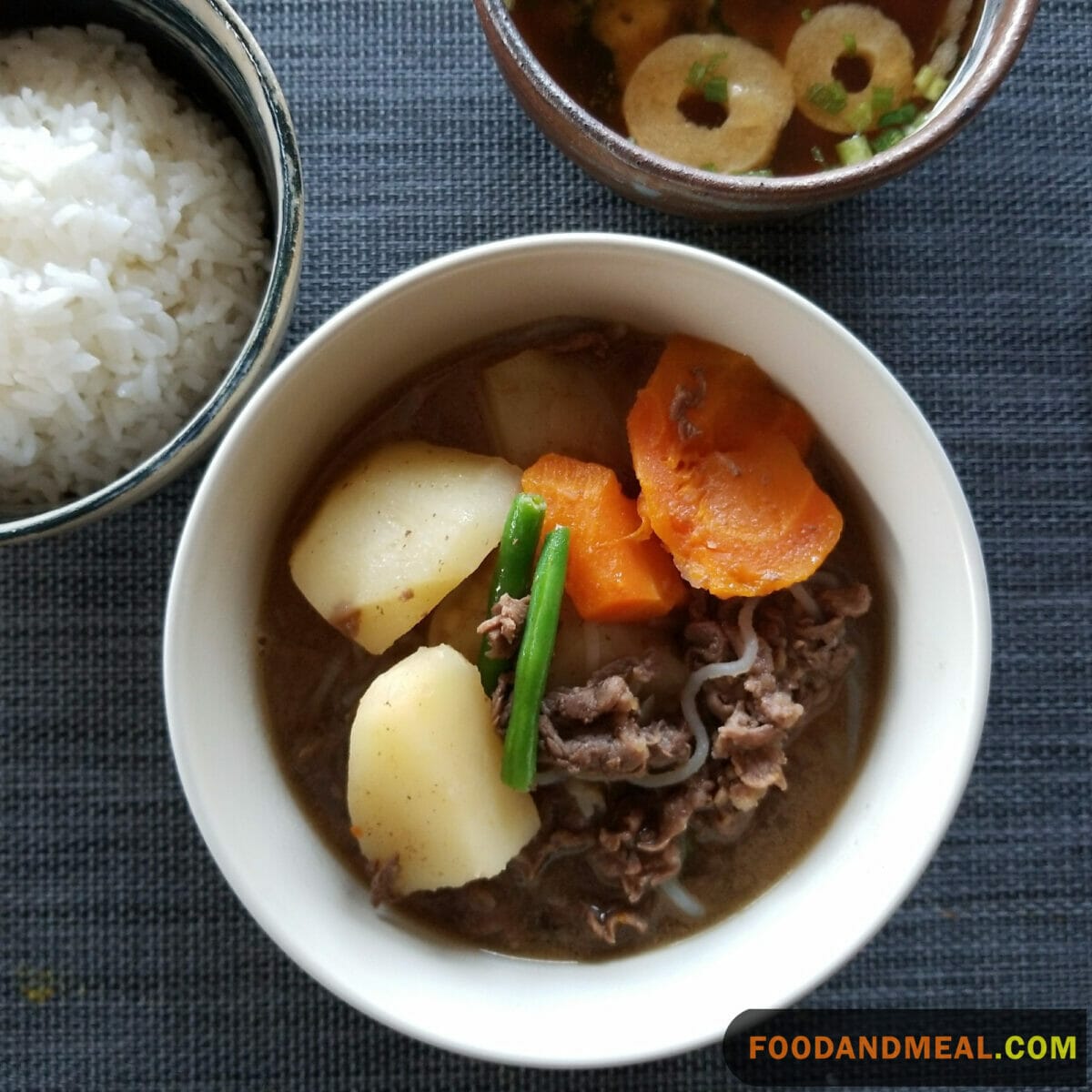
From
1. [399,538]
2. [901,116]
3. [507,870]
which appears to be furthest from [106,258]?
[901,116]

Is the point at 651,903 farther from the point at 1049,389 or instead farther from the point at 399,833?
the point at 1049,389

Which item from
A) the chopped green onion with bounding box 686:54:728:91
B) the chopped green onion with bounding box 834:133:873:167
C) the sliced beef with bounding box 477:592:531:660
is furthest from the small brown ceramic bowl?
the sliced beef with bounding box 477:592:531:660

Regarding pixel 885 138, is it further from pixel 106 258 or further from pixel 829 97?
pixel 106 258

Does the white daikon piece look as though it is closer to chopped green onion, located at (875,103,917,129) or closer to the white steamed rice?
the white steamed rice

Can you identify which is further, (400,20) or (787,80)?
(400,20)

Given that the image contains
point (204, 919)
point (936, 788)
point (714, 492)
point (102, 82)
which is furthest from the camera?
point (204, 919)

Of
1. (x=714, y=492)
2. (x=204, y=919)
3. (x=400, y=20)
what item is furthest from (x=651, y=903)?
(x=400, y=20)

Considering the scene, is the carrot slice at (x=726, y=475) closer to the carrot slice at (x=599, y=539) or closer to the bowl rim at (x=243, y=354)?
the carrot slice at (x=599, y=539)

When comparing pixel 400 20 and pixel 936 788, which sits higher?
pixel 400 20
